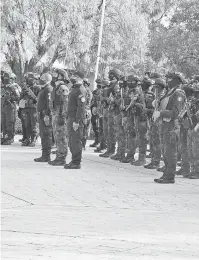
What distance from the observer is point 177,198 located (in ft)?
34.5

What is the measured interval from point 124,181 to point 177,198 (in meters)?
2.19

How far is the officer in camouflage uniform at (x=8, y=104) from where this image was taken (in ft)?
68.4

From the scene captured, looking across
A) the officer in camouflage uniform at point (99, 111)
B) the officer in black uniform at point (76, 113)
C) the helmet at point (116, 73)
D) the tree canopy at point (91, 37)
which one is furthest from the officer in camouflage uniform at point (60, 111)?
the tree canopy at point (91, 37)

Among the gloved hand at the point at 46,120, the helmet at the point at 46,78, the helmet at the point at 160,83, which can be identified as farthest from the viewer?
the helmet at the point at 46,78

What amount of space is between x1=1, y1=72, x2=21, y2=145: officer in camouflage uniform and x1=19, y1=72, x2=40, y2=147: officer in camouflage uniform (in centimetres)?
52

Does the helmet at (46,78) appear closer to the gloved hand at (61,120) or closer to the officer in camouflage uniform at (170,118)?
the gloved hand at (61,120)

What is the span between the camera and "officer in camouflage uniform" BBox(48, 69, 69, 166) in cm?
1471

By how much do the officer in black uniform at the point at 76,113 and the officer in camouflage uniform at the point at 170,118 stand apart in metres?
2.01

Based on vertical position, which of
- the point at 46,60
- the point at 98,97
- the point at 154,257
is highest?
the point at 46,60

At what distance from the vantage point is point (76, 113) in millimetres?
13945

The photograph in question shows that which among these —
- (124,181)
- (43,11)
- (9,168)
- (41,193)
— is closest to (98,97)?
(9,168)

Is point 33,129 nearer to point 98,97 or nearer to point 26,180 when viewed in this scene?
point 98,97

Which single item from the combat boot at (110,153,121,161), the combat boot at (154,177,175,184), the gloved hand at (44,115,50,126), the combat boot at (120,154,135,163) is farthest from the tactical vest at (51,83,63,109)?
the combat boot at (154,177,175,184)

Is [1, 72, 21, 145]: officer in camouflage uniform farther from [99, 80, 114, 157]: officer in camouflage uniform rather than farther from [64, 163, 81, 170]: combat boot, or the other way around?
[64, 163, 81, 170]: combat boot
